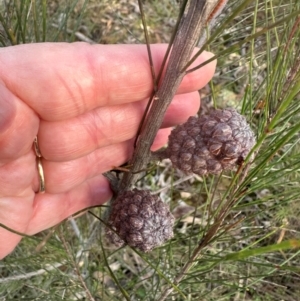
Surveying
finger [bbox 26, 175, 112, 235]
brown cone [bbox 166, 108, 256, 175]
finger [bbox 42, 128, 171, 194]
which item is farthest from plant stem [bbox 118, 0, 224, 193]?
finger [bbox 26, 175, 112, 235]

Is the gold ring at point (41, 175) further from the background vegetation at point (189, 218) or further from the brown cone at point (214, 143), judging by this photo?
the brown cone at point (214, 143)

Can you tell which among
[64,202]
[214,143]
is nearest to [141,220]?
[214,143]

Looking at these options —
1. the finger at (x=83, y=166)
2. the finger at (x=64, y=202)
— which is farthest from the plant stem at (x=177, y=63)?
the finger at (x=64, y=202)

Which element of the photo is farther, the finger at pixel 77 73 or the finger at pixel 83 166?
the finger at pixel 83 166

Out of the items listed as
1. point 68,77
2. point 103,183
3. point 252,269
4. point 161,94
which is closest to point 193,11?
point 161,94

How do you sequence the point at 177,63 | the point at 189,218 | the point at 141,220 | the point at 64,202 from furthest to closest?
the point at 189,218 < the point at 64,202 < the point at 141,220 < the point at 177,63

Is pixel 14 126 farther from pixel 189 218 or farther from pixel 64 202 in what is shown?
pixel 189 218

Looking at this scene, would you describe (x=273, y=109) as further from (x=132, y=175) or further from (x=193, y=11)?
(x=132, y=175)
